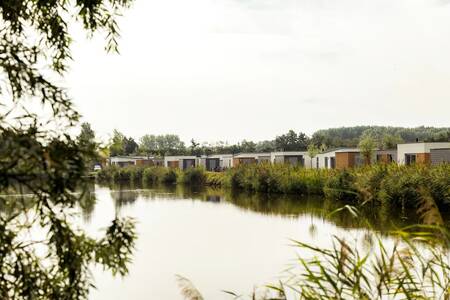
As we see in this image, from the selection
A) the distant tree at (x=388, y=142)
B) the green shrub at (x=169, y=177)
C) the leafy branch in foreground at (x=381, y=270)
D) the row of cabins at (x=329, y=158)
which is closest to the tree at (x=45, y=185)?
the leafy branch in foreground at (x=381, y=270)

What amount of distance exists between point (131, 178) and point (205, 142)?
3085 cm

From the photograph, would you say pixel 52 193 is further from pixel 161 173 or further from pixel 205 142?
pixel 205 142

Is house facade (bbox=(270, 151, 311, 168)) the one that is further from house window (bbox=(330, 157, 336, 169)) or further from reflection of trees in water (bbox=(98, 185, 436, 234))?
reflection of trees in water (bbox=(98, 185, 436, 234))

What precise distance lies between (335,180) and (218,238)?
1079cm

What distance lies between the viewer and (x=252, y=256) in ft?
40.2

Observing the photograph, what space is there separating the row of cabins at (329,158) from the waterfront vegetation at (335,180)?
187cm

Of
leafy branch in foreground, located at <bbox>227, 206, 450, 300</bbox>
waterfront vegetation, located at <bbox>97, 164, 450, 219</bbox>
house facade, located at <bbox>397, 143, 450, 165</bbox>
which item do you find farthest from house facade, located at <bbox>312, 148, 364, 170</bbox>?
leafy branch in foreground, located at <bbox>227, 206, 450, 300</bbox>

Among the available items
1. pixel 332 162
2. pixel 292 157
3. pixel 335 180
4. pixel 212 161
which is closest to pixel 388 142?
pixel 292 157

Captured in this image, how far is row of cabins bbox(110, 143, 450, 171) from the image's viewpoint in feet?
93.0

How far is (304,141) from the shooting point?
238ft

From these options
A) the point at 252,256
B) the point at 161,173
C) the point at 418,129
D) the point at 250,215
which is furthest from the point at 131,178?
the point at 418,129

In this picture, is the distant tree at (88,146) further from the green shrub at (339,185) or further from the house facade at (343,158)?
the house facade at (343,158)

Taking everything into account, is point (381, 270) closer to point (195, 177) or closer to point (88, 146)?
point (88, 146)

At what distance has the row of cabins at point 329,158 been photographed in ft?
93.0
